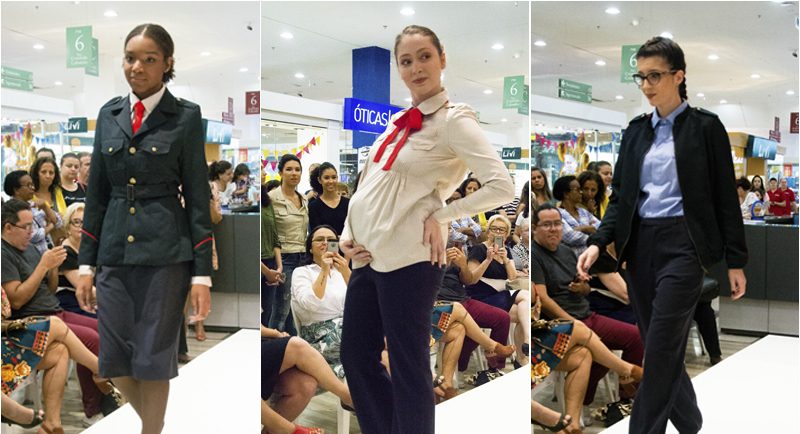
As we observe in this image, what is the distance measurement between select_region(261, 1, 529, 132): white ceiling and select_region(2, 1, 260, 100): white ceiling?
13cm

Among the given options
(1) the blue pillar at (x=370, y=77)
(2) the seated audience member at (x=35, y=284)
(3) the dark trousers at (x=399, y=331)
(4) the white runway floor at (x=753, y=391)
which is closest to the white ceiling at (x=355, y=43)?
(1) the blue pillar at (x=370, y=77)

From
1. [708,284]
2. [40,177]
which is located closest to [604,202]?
[708,284]

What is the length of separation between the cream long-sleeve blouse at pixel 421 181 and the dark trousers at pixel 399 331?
0.07 m

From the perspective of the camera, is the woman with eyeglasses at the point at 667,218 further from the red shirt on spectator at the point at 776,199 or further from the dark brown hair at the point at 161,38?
the dark brown hair at the point at 161,38

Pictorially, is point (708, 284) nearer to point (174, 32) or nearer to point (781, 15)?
point (781, 15)

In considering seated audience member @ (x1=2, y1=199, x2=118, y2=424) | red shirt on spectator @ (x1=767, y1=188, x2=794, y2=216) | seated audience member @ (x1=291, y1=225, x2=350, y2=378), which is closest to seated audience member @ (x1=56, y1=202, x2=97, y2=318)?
seated audience member @ (x1=2, y1=199, x2=118, y2=424)

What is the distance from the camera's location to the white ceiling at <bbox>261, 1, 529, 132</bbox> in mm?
3256

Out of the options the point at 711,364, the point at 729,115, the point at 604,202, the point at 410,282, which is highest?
the point at 729,115

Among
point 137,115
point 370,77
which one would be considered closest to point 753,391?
point 370,77

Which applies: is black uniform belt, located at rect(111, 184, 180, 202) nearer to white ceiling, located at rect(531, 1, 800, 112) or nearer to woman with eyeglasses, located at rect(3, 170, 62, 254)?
woman with eyeglasses, located at rect(3, 170, 62, 254)

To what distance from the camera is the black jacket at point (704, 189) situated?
9.57 ft

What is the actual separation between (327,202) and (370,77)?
565 mm

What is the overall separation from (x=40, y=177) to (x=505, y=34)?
87.5 inches

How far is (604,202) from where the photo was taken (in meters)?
3.28
